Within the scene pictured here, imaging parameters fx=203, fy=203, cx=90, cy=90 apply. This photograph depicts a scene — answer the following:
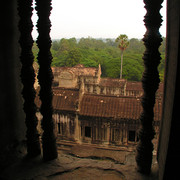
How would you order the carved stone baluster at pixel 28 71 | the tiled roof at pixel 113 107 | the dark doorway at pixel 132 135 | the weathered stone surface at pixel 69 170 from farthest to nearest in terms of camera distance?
the dark doorway at pixel 132 135, the tiled roof at pixel 113 107, the carved stone baluster at pixel 28 71, the weathered stone surface at pixel 69 170

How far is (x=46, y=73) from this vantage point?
314 centimetres

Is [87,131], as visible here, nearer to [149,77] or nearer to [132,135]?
[132,135]

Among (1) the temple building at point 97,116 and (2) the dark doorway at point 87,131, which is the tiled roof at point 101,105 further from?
(2) the dark doorway at point 87,131

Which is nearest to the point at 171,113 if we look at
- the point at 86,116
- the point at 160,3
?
the point at 160,3

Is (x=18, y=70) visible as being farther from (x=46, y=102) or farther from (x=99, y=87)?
(x=99, y=87)

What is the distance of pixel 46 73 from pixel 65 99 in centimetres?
1192

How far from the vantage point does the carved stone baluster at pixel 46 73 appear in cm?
299

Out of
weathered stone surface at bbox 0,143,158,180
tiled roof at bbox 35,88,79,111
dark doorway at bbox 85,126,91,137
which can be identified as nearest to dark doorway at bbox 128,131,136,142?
dark doorway at bbox 85,126,91,137

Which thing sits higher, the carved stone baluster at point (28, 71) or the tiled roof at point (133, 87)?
the carved stone baluster at point (28, 71)

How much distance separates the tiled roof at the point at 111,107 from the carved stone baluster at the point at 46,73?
34.6 feet

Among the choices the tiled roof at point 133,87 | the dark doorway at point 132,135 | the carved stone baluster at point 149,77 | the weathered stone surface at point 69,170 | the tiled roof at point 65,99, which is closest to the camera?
the carved stone baluster at point 149,77

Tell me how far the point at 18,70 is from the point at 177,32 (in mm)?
2576

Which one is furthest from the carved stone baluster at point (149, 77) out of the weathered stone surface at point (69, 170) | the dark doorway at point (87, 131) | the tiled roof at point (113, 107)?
the dark doorway at point (87, 131)

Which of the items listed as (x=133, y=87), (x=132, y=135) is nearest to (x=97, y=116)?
(x=132, y=135)
